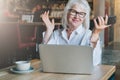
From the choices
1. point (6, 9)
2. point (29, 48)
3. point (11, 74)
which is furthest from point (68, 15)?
point (6, 9)

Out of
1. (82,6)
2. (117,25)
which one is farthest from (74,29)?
(117,25)

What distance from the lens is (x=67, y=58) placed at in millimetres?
1614

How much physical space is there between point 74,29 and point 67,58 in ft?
1.18

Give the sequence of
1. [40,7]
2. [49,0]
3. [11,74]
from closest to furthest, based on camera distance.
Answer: [11,74] < [40,7] < [49,0]

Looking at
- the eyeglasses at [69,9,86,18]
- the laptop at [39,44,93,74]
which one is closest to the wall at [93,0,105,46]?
the eyeglasses at [69,9,86,18]

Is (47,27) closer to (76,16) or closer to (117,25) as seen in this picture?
(76,16)

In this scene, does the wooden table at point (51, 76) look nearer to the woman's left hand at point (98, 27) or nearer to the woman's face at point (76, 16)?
the woman's left hand at point (98, 27)

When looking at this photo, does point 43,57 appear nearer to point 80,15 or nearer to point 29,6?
point 80,15

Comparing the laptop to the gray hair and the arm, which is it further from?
the gray hair

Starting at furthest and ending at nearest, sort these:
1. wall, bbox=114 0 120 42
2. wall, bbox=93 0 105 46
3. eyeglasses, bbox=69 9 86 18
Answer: wall, bbox=114 0 120 42, wall, bbox=93 0 105 46, eyeglasses, bbox=69 9 86 18

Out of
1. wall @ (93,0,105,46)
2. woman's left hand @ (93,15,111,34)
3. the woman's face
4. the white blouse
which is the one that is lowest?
the white blouse

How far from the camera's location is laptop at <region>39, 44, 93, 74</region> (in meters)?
1.58

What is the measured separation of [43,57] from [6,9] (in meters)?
6.94

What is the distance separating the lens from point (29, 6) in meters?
9.28
